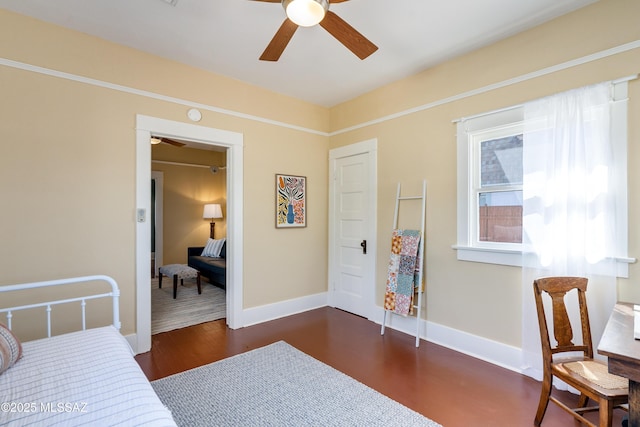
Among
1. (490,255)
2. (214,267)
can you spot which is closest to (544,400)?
(490,255)

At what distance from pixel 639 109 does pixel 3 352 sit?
3.83m

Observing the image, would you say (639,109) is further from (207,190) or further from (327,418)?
(207,190)

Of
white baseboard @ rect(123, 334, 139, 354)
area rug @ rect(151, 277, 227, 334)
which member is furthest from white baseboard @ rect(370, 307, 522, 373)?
white baseboard @ rect(123, 334, 139, 354)

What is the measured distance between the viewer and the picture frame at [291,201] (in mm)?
3871

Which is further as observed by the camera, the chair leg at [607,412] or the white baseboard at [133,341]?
the white baseboard at [133,341]

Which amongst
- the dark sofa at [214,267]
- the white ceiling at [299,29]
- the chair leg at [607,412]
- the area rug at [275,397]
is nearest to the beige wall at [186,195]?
the dark sofa at [214,267]

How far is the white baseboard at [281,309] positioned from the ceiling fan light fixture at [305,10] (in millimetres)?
3006

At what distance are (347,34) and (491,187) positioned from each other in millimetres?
1833

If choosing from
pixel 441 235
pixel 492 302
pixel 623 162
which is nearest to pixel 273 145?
pixel 441 235

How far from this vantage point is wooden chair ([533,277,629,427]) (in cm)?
148

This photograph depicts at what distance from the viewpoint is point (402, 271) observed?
127 inches

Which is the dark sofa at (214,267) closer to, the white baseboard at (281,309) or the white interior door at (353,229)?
the white baseboard at (281,309)

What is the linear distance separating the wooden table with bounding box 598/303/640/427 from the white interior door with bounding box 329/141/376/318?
7.89 feet

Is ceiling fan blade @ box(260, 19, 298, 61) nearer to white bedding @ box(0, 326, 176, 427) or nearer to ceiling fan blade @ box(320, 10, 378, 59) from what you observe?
ceiling fan blade @ box(320, 10, 378, 59)
